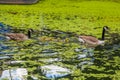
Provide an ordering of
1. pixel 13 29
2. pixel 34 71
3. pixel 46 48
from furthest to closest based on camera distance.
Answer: pixel 13 29
pixel 46 48
pixel 34 71

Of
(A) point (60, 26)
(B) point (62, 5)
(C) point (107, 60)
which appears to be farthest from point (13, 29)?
(B) point (62, 5)

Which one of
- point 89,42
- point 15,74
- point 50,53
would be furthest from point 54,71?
point 89,42

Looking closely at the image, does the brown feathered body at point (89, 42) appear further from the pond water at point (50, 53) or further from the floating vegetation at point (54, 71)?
the floating vegetation at point (54, 71)

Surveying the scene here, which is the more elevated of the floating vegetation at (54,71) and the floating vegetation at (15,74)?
the floating vegetation at (15,74)

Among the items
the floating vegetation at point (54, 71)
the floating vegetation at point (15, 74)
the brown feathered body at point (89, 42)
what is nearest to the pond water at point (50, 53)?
the floating vegetation at point (54, 71)

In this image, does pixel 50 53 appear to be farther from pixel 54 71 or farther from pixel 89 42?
pixel 89 42

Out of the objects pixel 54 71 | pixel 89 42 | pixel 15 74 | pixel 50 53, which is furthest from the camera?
pixel 89 42

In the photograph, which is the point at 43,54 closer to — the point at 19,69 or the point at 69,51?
the point at 69,51

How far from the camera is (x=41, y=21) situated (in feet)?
48.5

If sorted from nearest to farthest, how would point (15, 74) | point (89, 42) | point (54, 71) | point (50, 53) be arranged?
point (15, 74) < point (54, 71) < point (50, 53) < point (89, 42)

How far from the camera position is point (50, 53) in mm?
9609

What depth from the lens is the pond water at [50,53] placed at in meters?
8.31

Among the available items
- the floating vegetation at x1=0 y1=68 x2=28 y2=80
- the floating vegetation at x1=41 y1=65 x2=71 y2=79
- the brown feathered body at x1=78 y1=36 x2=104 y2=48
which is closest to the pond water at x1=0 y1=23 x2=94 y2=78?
the floating vegetation at x1=41 y1=65 x2=71 y2=79

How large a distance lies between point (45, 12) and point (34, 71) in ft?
33.0
